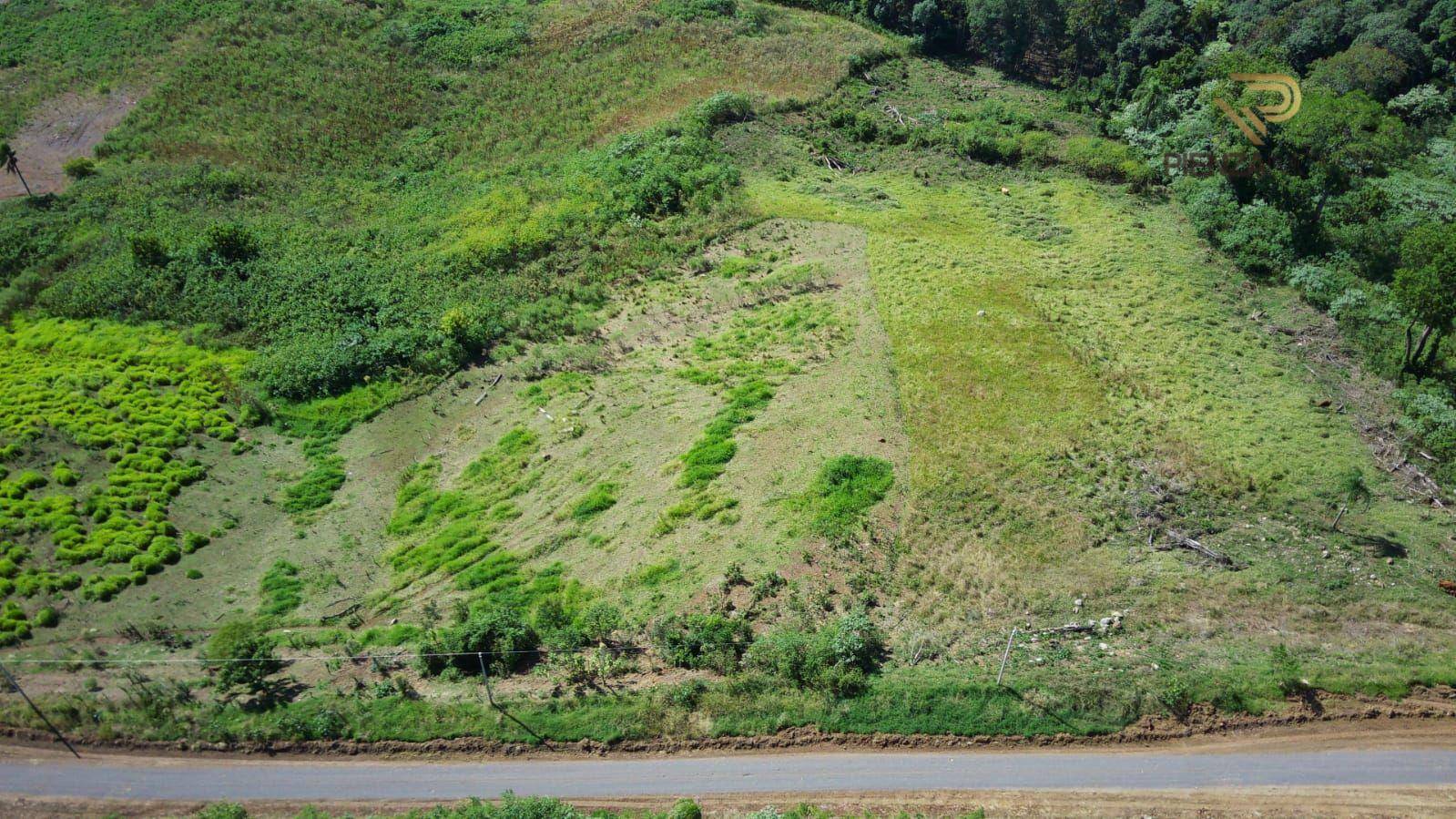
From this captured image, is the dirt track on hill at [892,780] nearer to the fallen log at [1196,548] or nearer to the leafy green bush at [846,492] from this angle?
the fallen log at [1196,548]

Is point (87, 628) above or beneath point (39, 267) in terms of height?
beneath

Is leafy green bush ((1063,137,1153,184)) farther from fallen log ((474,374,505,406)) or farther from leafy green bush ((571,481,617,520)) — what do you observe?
leafy green bush ((571,481,617,520))

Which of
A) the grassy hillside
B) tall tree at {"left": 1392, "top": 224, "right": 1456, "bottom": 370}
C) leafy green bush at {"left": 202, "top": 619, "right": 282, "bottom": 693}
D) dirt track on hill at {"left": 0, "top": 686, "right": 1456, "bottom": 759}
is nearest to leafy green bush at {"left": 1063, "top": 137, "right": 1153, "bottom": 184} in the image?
the grassy hillside

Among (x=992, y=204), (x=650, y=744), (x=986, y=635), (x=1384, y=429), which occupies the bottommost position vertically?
(x=650, y=744)

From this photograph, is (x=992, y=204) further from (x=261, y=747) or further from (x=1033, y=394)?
(x=261, y=747)

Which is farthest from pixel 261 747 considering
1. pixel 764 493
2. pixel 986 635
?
pixel 986 635

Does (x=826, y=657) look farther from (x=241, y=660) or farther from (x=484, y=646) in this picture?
(x=241, y=660)

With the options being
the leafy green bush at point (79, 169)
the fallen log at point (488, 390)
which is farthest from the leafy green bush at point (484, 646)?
the leafy green bush at point (79, 169)

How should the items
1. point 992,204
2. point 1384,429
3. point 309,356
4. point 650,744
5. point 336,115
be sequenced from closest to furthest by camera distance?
point 650,744 < point 1384,429 < point 309,356 < point 992,204 < point 336,115
